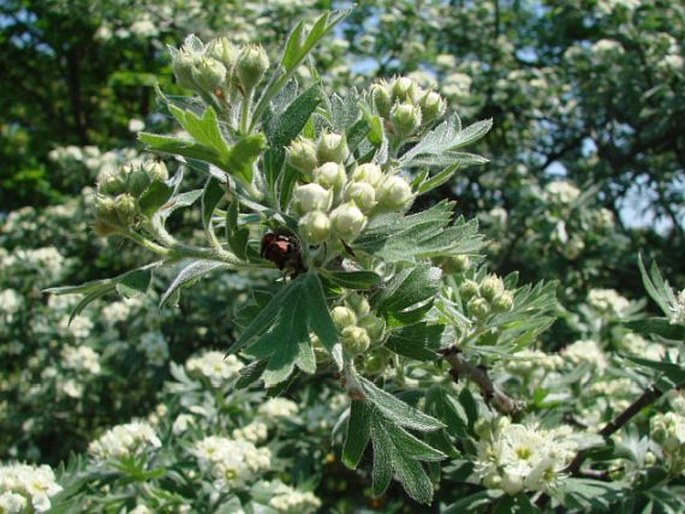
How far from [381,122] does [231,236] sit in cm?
43

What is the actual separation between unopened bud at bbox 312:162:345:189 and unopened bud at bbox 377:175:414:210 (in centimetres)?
8

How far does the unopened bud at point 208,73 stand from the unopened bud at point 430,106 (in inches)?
20.2

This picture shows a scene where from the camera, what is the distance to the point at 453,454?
1.97m

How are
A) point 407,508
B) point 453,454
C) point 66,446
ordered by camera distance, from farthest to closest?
point 66,446 < point 407,508 < point 453,454

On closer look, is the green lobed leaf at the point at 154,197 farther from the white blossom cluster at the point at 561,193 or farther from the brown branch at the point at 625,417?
the white blossom cluster at the point at 561,193

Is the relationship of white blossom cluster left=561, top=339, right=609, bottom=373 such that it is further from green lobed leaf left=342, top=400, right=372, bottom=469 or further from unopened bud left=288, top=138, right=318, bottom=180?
unopened bud left=288, top=138, right=318, bottom=180

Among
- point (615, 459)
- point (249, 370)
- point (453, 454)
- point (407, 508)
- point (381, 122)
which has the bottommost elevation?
point (407, 508)

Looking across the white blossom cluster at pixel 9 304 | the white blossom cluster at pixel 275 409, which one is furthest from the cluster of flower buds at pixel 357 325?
the white blossom cluster at pixel 9 304

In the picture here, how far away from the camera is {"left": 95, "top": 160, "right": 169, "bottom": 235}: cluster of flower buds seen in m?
1.58

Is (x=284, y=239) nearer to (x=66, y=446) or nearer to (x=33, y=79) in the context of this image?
(x=66, y=446)

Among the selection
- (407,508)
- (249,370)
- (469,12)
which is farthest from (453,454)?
(469,12)

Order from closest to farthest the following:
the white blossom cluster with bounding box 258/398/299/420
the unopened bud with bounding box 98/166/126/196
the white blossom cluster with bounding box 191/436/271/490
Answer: the unopened bud with bounding box 98/166/126/196 → the white blossom cluster with bounding box 191/436/271/490 → the white blossom cluster with bounding box 258/398/299/420

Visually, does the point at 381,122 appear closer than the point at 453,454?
Yes

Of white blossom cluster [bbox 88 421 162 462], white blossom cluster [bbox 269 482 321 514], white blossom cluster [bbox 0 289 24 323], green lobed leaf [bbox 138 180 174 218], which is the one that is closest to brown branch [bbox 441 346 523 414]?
green lobed leaf [bbox 138 180 174 218]
